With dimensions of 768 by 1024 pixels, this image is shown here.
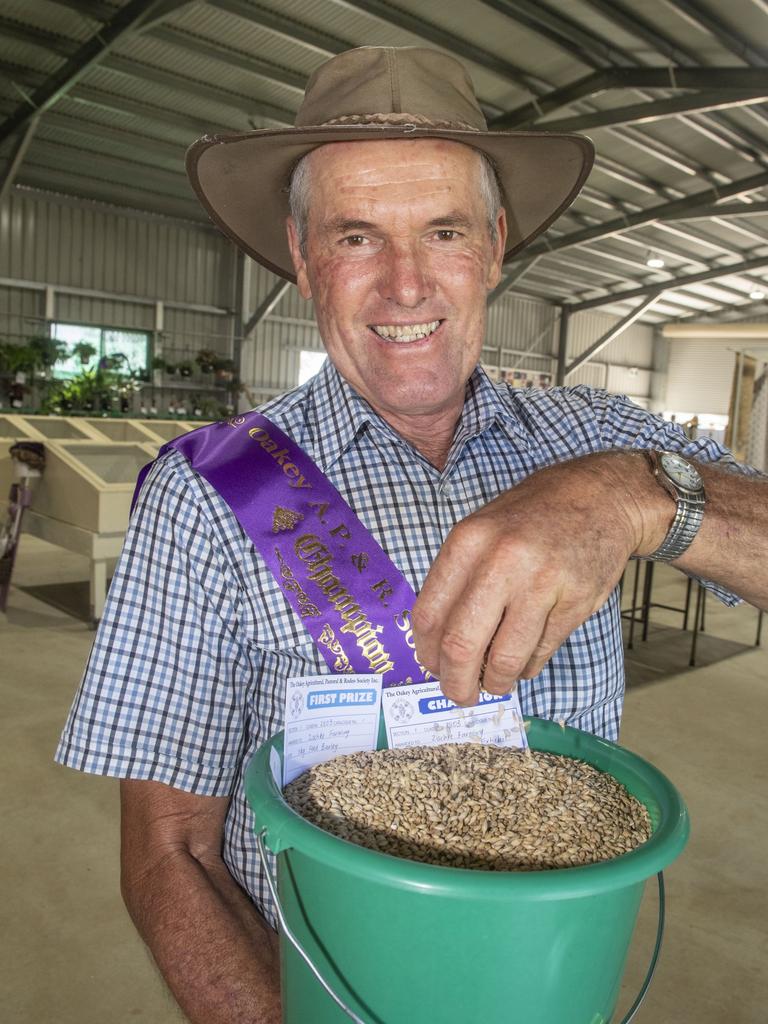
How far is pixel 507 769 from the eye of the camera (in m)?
0.85

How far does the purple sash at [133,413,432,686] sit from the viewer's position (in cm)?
105

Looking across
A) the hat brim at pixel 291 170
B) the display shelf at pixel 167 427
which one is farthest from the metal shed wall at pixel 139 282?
the hat brim at pixel 291 170

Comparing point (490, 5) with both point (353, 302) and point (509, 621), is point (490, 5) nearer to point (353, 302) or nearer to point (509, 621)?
point (353, 302)

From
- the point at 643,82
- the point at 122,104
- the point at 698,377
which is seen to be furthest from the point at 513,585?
the point at 698,377

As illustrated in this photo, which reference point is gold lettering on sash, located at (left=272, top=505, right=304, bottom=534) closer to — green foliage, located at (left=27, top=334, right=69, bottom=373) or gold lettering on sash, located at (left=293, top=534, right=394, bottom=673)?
gold lettering on sash, located at (left=293, top=534, right=394, bottom=673)

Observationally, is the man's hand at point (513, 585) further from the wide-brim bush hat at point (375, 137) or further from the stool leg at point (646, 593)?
the stool leg at point (646, 593)

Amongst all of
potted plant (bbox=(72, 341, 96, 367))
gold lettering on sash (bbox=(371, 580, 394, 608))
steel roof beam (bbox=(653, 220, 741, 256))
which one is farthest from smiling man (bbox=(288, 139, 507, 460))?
steel roof beam (bbox=(653, 220, 741, 256))

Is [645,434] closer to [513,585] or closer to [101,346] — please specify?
[513,585]

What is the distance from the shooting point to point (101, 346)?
44.2 ft

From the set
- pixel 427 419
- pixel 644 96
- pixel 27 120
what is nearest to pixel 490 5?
pixel 644 96

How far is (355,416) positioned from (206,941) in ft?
2.25

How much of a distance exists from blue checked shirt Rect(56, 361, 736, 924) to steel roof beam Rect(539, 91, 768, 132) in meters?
8.95

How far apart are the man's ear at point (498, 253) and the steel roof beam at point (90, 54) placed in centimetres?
729

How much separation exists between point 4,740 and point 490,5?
767 centimetres
